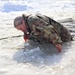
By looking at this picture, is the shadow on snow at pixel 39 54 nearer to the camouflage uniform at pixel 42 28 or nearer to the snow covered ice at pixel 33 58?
the snow covered ice at pixel 33 58

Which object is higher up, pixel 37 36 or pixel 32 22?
pixel 32 22

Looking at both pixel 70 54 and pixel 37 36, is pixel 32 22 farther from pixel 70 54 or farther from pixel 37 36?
pixel 70 54

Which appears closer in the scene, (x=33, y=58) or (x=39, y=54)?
(x=33, y=58)

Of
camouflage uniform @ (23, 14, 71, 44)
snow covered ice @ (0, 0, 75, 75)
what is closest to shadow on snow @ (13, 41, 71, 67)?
snow covered ice @ (0, 0, 75, 75)

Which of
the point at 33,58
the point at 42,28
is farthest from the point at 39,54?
the point at 42,28

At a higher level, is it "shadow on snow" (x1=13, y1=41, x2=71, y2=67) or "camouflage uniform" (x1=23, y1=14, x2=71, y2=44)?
"camouflage uniform" (x1=23, y1=14, x2=71, y2=44)

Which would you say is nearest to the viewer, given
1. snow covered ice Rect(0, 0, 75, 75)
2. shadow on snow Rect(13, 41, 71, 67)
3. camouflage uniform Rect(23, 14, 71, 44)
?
snow covered ice Rect(0, 0, 75, 75)

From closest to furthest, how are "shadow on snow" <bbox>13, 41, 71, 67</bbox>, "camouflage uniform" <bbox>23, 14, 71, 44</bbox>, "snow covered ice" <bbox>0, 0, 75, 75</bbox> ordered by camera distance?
"snow covered ice" <bbox>0, 0, 75, 75</bbox>, "shadow on snow" <bbox>13, 41, 71, 67</bbox>, "camouflage uniform" <bbox>23, 14, 71, 44</bbox>

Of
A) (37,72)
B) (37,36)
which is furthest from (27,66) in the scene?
(37,36)

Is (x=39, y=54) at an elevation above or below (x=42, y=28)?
below

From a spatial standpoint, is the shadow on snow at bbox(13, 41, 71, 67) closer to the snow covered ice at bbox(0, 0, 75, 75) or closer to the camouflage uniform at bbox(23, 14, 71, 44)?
the snow covered ice at bbox(0, 0, 75, 75)

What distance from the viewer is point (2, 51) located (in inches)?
161

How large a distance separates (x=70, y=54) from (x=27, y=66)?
2.65ft

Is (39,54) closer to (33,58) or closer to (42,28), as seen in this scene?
(33,58)
